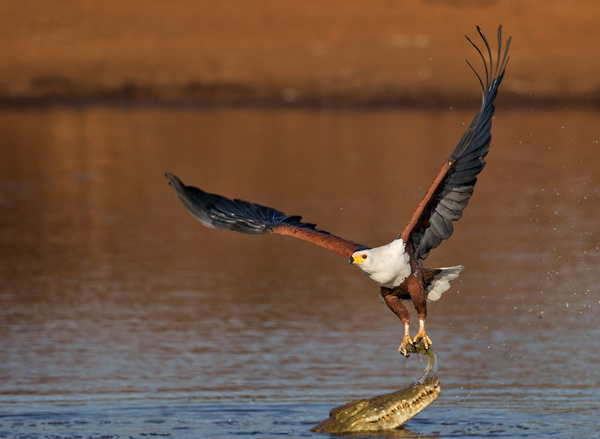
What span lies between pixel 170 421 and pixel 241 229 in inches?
79.5

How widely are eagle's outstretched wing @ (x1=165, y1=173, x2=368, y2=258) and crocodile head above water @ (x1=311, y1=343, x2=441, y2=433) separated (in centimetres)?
154

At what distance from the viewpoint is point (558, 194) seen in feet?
95.7

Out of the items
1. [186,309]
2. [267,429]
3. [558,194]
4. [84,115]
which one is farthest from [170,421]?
[84,115]

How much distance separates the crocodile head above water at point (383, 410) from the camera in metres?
13.5

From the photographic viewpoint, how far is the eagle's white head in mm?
12148

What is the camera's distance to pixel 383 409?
1358 centimetres

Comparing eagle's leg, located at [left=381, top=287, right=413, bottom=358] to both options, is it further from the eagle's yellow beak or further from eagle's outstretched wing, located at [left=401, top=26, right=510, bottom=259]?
the eagle's yellow beak

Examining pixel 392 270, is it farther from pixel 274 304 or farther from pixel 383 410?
pixel 274 304

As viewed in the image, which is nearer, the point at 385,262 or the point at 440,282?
the point at 385,262

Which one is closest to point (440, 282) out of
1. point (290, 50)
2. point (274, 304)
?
point (274, 304)

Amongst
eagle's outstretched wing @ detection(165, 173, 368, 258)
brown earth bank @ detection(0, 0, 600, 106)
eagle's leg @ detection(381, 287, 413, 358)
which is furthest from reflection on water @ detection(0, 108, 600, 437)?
brown earth bank @ detection(0, 0, 600, 106)

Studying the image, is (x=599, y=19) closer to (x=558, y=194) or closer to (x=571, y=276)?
(x=558, y=194)

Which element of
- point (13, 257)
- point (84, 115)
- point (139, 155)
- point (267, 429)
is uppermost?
point (84, 115)

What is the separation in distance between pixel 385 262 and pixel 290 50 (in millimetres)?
48462
